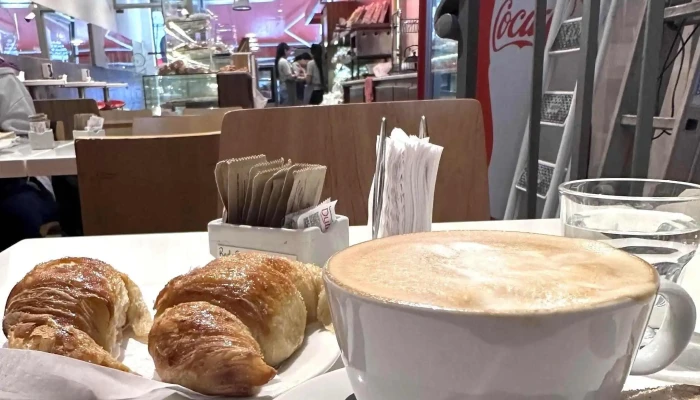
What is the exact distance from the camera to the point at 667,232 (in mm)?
580

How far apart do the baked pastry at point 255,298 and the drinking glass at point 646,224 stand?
322 millimetres

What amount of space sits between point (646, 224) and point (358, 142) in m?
0.80

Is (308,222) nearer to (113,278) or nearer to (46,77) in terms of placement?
(113,278)

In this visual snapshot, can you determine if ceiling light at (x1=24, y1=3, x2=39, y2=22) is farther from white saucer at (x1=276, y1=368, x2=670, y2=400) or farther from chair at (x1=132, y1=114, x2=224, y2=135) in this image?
white saucer at (x1=276, y1=368, x2=670, y2=400)

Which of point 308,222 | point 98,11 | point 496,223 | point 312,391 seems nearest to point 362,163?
point 496,223

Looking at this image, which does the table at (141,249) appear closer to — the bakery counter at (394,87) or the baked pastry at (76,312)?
the baked pastry at (76,312)

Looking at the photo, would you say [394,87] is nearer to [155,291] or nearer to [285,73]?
[285,73]

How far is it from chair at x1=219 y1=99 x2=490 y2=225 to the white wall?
17.7ft

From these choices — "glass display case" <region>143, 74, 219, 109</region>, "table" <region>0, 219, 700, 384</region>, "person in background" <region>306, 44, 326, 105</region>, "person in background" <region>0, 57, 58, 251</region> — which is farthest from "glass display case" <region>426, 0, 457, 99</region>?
"person in background" <region>306, 44, 326, 105</region>

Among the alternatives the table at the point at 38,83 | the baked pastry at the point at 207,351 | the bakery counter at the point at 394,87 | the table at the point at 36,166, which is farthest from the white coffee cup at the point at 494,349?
the table at the point at 38,83

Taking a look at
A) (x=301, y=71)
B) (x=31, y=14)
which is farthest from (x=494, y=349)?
(x=301, y=71)

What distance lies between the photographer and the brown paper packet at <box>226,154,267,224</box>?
0.70 m

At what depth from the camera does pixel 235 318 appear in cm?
49

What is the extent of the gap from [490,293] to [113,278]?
0.41 m
